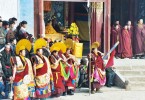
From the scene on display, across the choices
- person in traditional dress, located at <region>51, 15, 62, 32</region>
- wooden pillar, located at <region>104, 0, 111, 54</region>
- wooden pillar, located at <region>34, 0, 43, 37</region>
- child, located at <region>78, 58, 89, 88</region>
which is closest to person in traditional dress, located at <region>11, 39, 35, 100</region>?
child, located at <region>78, 58, 89, 88</region>

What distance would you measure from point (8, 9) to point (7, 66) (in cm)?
424

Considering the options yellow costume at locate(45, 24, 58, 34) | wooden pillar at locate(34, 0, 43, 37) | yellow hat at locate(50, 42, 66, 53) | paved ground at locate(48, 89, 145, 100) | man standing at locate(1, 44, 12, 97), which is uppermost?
wooden pillar at locate(34, 0, 43, 37)

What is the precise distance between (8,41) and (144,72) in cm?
500

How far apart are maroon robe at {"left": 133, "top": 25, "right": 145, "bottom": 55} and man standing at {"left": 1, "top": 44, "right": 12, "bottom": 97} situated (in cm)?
736

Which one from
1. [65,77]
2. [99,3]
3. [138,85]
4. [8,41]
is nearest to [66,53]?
[65,77]

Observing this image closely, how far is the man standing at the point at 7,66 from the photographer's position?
14.3 metres

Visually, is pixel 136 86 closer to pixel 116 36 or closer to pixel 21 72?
pixel 116 36

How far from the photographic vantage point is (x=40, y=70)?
13.6m

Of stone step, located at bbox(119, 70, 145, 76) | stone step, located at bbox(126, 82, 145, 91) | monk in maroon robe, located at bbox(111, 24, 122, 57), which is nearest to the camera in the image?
stone step, located at bbox(126, 82, 145, 91)

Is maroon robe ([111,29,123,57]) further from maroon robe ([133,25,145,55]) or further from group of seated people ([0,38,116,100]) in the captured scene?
group of seated people ([0,38,116,100])

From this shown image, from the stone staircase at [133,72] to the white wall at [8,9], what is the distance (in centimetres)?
422

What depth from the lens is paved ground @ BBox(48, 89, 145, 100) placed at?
14844 mm

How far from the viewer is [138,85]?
16.4 metres

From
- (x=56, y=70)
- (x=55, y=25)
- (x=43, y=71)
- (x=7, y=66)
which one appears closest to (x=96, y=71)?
(x=56, y=70)
